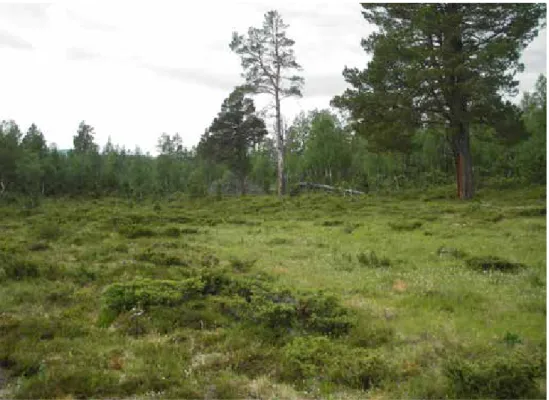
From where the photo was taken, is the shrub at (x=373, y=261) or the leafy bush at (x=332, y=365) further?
the shrub at (x=373, y=261)

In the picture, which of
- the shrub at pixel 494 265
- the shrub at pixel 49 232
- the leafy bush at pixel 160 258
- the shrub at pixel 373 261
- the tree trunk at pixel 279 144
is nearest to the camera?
the shrub at pixel 494 265

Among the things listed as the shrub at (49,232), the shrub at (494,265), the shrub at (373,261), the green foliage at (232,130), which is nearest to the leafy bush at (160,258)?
the shrub at (373,261)

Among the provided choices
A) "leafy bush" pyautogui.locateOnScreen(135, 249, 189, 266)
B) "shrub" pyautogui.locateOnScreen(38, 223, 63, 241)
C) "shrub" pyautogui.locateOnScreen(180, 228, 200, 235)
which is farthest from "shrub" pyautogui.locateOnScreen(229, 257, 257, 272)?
"shrub" pyautogui.locateOnScreen(38, 223, 63, 241)

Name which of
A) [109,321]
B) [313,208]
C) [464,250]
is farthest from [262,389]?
[313,208]

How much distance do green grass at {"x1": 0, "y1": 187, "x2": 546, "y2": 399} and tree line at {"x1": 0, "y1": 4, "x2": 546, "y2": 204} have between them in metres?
11.9

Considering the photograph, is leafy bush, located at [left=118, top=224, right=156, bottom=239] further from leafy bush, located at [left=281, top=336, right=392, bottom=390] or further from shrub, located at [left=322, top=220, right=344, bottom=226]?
leafy bush, located at [left=281, top=336, right=392, bottom=390]

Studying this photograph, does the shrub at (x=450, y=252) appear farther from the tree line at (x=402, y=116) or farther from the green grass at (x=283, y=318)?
the tree line at (x=402, y=116)

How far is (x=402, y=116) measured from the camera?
1153 inches

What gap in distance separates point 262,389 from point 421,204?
25322mm

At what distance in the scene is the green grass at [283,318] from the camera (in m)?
7.10

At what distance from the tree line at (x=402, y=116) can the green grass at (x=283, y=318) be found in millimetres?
11918

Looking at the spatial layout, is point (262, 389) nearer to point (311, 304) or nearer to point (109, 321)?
point (311, 304)

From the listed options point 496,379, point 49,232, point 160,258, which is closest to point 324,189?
point 49,232

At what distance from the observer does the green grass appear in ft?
23.3
